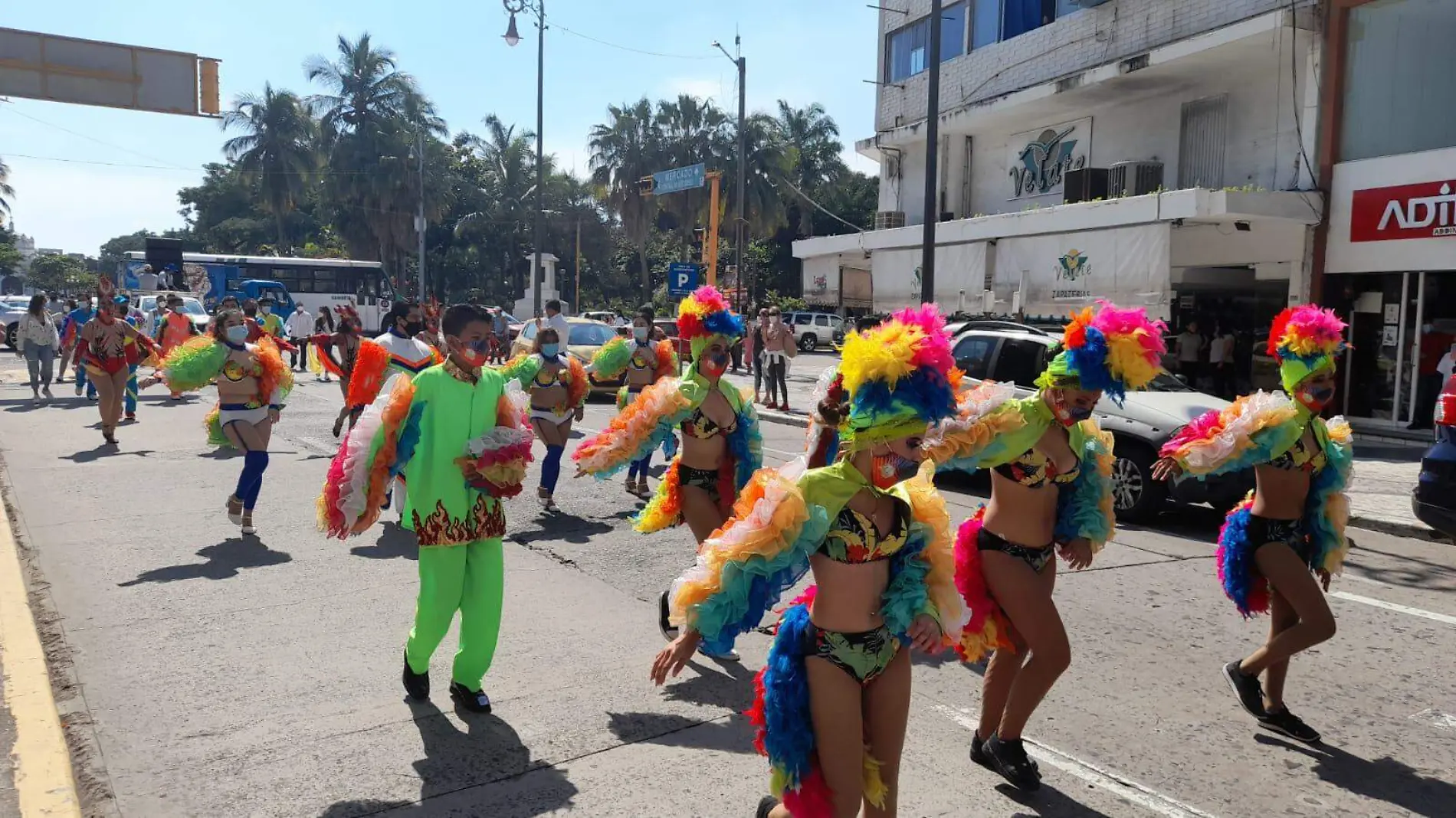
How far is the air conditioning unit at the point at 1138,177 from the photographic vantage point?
1938 cm

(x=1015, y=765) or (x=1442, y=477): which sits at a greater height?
(x=1442, y=477)

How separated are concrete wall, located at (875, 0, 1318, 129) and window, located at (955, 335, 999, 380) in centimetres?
1009

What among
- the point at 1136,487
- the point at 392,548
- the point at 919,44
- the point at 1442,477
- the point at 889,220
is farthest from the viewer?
the point at 889,220

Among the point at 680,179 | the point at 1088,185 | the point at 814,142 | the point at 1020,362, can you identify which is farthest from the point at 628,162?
the point at 1020,362

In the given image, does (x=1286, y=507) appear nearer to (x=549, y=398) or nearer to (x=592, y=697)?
(x=592, y=697)

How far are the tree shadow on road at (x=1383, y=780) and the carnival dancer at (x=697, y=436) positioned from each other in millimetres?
2866

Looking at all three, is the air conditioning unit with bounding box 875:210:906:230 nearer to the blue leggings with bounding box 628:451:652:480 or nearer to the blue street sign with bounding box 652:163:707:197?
the blue street sign with bounding box 652:163:707:197

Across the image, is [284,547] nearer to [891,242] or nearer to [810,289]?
[891,242]

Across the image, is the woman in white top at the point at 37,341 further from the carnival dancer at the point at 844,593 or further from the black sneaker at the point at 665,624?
the carnival dancer at the point at 844,593

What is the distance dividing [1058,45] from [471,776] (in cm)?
2095

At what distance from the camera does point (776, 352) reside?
18906 millimetres

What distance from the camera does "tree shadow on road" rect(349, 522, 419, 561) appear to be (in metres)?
7.86

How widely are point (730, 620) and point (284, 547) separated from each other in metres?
5.98

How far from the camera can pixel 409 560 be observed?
773 cm
